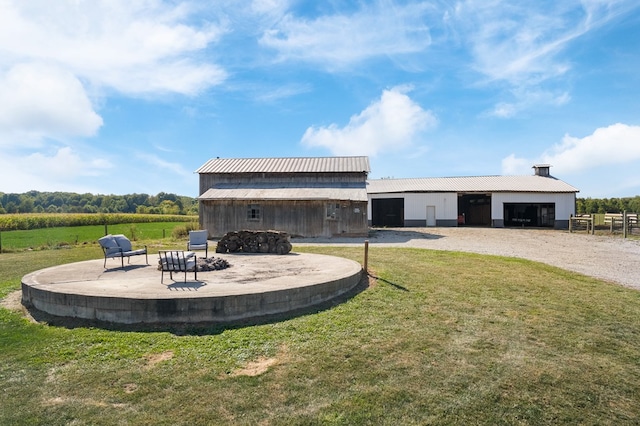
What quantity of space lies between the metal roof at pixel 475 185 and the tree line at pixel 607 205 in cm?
1549

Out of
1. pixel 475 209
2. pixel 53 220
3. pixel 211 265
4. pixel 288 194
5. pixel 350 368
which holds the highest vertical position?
pixel 288 194

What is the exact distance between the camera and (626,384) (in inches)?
160

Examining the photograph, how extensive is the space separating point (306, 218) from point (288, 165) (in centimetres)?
539

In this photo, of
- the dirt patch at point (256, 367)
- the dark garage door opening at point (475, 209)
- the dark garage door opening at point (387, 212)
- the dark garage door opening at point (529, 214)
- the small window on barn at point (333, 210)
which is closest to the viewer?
the dirt patch at point (256, 367)

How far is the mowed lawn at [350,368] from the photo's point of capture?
3.47 meters

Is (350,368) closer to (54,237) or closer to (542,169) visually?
(54,237)

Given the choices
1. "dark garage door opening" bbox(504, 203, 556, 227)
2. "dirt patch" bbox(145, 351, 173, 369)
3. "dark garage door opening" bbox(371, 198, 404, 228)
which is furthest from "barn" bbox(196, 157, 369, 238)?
"dirt patch" bbox(145, 351, 173, 369)

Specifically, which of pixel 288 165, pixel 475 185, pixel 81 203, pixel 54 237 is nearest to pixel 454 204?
pixel 475 185

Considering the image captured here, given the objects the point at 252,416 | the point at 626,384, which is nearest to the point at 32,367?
the point at 252,416

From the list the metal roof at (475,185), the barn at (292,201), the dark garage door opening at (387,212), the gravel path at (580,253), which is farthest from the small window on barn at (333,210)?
the dark garage door opening at (387,212)

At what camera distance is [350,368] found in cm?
430

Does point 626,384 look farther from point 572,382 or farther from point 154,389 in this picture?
point 154,389

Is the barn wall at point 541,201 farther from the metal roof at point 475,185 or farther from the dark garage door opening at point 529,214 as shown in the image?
the dark garage door opening at point 529,214

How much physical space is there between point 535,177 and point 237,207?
24.7 metres
